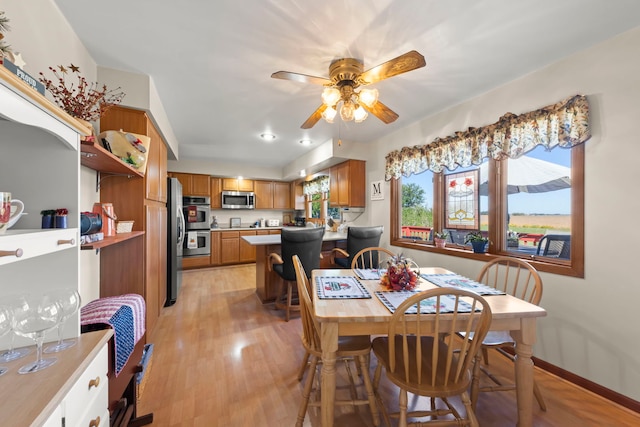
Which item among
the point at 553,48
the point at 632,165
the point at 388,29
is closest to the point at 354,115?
the point at 388,29

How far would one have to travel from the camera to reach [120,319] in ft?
4.15

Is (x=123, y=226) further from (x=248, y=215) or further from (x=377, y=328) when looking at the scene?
(x=248, y=215)

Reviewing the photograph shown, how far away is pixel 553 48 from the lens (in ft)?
5.55

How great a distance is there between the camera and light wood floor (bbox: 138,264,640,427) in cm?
146

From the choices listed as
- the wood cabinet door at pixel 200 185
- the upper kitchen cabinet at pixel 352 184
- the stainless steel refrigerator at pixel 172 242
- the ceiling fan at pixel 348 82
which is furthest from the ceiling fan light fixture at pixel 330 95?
the wood cabinet door at pixel 200 185

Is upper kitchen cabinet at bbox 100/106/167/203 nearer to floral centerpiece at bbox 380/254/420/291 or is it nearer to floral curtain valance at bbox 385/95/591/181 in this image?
floral centerpiece at bbox 380/254/420/291

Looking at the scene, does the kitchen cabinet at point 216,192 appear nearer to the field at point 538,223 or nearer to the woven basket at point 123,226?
the woven basket at point 123,226

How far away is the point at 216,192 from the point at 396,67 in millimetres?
5123

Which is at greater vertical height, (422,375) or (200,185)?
(200,185)

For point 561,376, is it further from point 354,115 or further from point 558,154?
point 354,115

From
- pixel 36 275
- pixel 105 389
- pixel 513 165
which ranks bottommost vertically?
pixel 105 389

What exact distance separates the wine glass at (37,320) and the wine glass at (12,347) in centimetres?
1

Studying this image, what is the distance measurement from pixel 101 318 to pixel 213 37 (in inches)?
68.6

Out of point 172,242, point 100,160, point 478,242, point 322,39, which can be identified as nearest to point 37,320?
point 100,160
